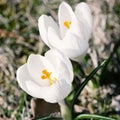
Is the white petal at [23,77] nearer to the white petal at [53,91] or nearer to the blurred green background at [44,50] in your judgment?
the white petal at [53,91]

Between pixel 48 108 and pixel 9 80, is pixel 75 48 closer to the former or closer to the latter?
pixel 48 108

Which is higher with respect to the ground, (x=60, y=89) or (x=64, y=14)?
(x=64, y=14)

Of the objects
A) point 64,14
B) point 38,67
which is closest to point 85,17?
point 64,14

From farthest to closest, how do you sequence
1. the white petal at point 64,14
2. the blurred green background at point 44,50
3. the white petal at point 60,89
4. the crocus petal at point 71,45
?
the blurred green background at point 44,50 → the white petal at point 64,14 → the crocus petal at point 71,45 → the white petal at point 60,89

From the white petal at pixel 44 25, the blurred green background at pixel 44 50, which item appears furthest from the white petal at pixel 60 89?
the blurred green background at pixel 44 50

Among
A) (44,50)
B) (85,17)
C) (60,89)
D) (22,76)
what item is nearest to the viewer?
(60,89)

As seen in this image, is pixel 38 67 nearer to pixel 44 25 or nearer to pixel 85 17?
pixel 44 25
